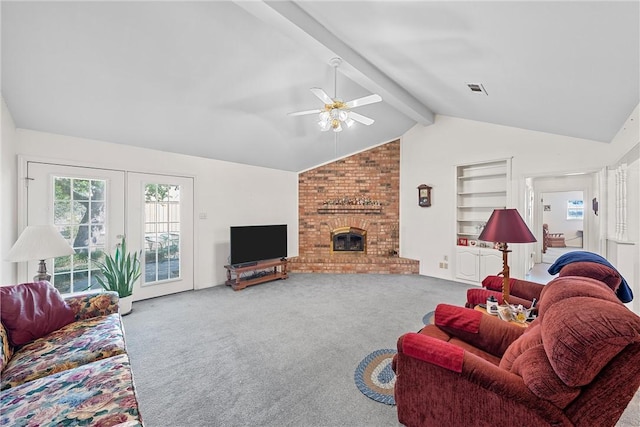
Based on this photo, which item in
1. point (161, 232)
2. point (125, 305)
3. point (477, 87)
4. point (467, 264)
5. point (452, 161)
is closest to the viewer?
point (477, 87)

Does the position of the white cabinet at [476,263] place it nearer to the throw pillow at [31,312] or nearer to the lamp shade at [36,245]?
the throw pillow at [31,312]

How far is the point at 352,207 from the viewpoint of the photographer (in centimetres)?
599

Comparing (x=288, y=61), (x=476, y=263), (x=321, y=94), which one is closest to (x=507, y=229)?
(x=321, y=94)

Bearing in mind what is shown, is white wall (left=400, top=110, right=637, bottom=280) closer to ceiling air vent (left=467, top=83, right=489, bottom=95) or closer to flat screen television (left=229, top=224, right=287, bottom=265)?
ceiling air vent (left=467, top=83, right=489, bottom=95)

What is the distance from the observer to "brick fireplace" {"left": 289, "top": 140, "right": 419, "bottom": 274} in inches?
232

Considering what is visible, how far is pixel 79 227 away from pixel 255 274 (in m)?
2.68

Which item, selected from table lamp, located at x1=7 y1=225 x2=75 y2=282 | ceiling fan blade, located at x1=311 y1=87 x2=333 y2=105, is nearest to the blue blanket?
ceiling fan blade, located at x1=311 y1=87 x2=333 y2=105

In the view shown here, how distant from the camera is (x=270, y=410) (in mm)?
1743

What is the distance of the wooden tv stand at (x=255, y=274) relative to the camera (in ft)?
14.6

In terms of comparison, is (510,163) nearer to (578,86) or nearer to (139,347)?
(578,86)

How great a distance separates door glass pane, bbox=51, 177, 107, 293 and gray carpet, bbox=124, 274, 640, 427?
77 centimetres

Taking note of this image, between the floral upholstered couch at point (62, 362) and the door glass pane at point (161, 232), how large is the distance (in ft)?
5.90

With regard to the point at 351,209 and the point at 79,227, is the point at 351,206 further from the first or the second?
the point at 79,227

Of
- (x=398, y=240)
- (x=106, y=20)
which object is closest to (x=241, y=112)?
(x=106, y=20)
